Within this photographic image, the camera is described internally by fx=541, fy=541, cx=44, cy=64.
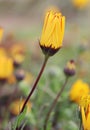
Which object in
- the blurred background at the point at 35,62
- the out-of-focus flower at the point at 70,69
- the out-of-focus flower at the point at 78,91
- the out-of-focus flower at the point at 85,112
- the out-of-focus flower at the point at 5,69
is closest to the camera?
the out-of-focus flower at the point at 85,112

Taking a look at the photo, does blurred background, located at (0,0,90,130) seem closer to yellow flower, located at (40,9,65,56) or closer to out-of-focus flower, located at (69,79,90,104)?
out-of-focus flower, located at (69,79,90,104)

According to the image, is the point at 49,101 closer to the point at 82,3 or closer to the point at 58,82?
the point at 58,82

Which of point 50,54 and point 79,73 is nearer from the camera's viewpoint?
point 50,54

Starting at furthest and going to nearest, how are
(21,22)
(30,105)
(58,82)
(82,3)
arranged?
(21,22), (82,3), (58,82), (30,105)

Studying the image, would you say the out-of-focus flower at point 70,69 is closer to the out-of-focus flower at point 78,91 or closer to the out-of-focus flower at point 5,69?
the out-of-focus flower at point 78,91

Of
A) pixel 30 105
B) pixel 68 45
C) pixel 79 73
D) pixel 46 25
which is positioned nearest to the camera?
pixel 46 25

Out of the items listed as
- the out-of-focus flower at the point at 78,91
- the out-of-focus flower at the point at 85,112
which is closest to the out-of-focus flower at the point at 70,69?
the out-of-focus flower at the point at 78,91

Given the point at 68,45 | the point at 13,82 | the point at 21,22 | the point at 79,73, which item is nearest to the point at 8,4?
the point at 21,22
